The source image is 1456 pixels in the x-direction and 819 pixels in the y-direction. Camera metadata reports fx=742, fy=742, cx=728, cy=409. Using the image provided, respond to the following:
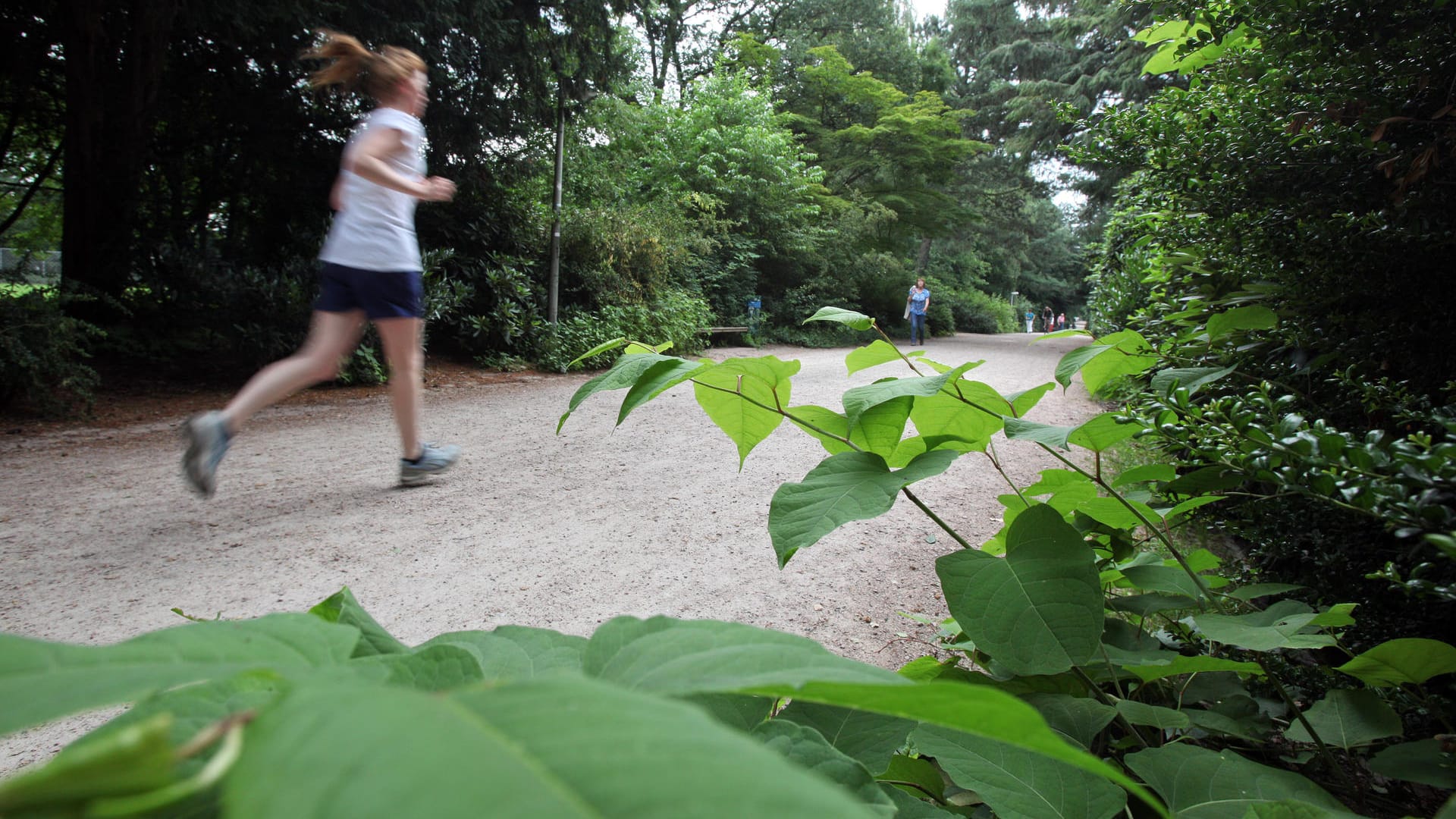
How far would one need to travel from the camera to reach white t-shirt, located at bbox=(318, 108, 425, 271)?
3.59m

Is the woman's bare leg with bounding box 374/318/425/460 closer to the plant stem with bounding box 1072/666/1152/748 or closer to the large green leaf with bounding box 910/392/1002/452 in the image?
the large green leaf with bounding box 910/392/1002/452

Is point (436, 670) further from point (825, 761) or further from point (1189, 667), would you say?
point (1189, 667)

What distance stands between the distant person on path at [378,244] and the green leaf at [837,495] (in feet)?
9.85

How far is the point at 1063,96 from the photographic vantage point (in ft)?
66.7

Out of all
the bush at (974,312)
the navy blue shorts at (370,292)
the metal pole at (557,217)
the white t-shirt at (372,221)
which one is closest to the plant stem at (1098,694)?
the navy blue shorts at (370,292)

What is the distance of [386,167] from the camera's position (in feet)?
11.5

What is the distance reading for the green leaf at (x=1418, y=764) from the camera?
3.00ft

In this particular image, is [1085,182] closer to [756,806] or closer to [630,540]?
[630,540]

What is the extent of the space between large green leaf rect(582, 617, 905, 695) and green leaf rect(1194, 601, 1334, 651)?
85 centimetres

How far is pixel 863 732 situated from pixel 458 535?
2741 millimetres

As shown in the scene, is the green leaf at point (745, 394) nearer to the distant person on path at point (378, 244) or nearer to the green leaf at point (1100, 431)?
the green leaf at point (1100, 431)

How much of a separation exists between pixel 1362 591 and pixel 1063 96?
22.2 meters

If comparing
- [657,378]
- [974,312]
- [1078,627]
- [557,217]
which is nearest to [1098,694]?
[1078,627]

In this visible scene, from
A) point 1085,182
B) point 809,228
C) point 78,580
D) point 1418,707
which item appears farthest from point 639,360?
point 1085,182
